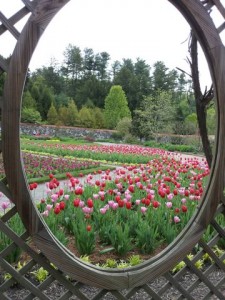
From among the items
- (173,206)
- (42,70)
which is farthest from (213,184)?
(42,70)

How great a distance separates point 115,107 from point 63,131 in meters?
5.29

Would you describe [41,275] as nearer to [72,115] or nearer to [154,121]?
[154,121]

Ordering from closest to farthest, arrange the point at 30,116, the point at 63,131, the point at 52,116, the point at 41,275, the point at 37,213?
the point at 37,213 → the point at 41,275 → the point at 63,131 → the point at 30,116 → the point at 52,116

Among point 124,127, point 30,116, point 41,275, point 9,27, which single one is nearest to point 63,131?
point 30,116

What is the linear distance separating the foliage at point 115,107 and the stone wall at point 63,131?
349cm

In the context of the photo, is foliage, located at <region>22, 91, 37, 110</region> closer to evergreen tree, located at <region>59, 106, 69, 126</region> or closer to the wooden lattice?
evergreen tree, located at <region>59, 106, 69, 126</region>

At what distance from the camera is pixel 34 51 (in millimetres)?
1807

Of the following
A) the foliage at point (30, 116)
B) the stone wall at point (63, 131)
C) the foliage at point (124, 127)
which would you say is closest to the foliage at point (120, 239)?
the foliage at point (124, 127)

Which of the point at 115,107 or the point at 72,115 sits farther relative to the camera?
the point at 115,107

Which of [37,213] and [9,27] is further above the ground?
[9,27]

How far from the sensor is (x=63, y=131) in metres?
27.5

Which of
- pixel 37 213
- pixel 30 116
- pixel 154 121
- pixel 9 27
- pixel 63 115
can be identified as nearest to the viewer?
pixel 9 27

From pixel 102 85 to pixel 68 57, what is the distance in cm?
845

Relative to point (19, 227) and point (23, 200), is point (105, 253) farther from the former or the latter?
point (23, 200)
